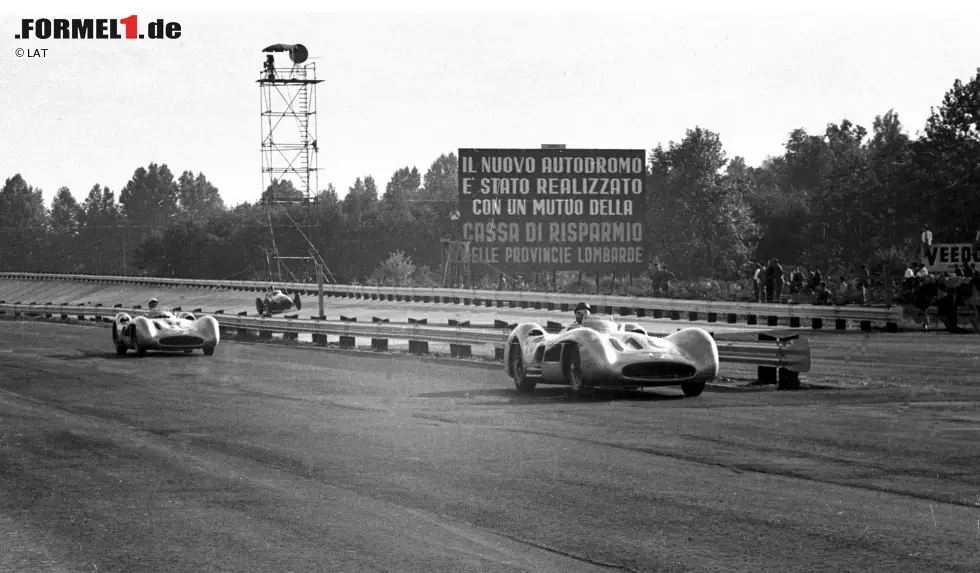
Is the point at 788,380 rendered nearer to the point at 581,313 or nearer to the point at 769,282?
the point at 581,313

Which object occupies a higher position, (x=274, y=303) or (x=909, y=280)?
(x=909, y=280)

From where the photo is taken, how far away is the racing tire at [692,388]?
15961 mm

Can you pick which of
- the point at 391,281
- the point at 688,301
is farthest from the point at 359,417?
the point at 391,281

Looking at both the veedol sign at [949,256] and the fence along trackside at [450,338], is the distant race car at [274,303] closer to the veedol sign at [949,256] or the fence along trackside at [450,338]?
the fence along trackside at [450,338]

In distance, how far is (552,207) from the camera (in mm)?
45500

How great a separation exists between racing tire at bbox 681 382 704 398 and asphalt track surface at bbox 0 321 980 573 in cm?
28

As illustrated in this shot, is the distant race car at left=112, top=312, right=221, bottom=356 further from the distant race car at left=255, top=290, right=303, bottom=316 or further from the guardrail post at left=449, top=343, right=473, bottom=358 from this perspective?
the distant race car at left=255, top=290, right=303, bottom=316

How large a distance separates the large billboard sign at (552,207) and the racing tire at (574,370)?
2843 cm

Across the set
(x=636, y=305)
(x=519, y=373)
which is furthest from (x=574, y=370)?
(x=636, y=305)

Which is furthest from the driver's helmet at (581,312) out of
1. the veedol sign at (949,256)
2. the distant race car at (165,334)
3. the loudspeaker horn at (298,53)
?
the loudspeaker horn at (298,53)

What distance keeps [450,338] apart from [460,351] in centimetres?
77

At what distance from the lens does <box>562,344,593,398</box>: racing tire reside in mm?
16094

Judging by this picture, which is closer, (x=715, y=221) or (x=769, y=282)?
(x=769, y=282)

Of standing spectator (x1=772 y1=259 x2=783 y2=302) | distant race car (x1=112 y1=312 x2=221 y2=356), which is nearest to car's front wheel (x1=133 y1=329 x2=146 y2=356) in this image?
distant race car (x1=112 y1=312 x2=221 y2=356)
